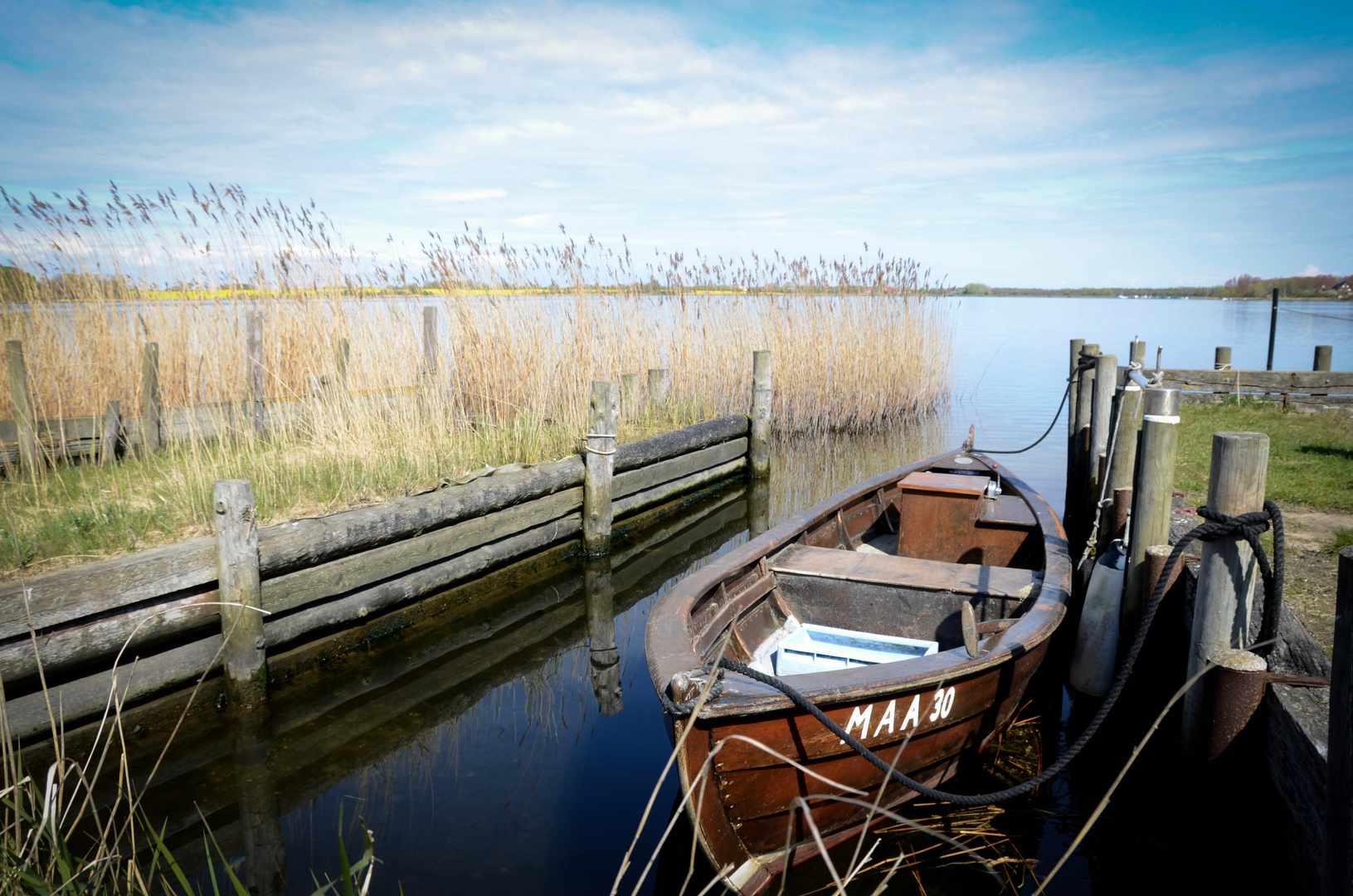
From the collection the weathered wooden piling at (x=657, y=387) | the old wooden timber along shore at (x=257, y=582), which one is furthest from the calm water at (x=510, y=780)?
the weathered wooden piling at (x=657, y=387)

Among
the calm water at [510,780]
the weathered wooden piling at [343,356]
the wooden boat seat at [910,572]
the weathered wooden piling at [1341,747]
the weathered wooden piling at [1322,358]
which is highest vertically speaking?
the weathered wooden piling at [343,356]

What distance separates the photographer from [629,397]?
27.3ft

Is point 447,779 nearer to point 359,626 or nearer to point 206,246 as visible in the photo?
point 359,626

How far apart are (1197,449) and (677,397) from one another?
5.75m

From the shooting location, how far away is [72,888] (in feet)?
5.17

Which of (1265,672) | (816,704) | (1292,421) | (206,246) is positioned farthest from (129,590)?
(1292,421)

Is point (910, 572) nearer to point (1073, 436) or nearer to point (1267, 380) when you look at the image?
point (1073, 436)

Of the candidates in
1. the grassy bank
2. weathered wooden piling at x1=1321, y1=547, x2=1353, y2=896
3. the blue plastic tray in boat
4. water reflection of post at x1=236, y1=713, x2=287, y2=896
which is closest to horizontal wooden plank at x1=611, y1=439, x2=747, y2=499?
the blue plastic tray in boat

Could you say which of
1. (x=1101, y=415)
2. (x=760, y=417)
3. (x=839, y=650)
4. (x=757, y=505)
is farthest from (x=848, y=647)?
(x=760, y=417)

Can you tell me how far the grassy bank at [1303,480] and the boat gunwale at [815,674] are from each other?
1045mm

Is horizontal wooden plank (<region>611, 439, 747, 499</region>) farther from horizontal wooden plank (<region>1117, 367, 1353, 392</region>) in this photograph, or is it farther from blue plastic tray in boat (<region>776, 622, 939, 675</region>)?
horizontal wooden plank (<region>1117, 367, 1353, 392</region>)

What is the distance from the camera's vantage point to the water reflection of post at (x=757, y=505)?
7855 mm

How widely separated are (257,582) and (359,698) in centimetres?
86

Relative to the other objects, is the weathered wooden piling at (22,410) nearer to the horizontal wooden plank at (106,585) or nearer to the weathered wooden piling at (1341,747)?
the horizontal wooden plank at (106,585)
